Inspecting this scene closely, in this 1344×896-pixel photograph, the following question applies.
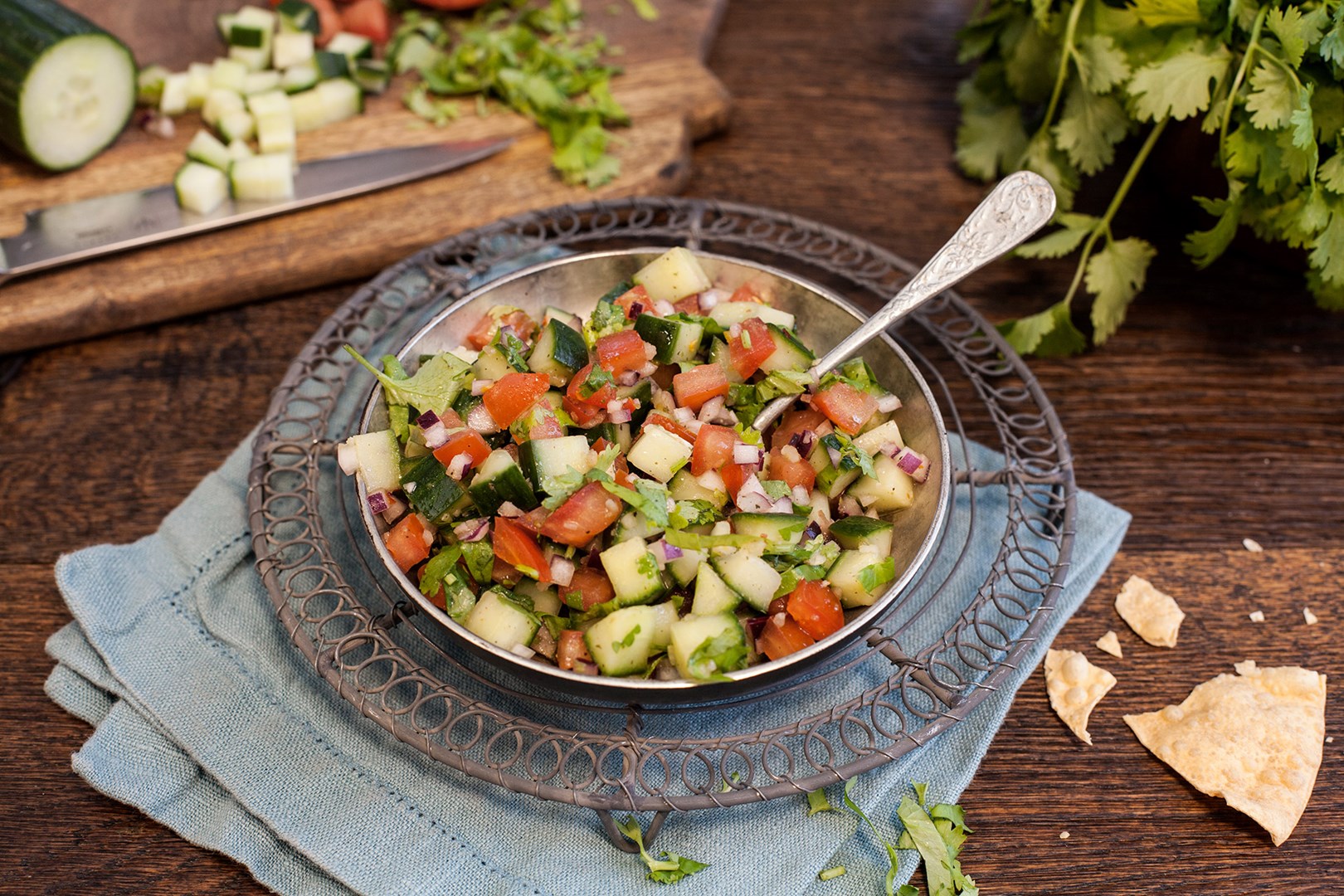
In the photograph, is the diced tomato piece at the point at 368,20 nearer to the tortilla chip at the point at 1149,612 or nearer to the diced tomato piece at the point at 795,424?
the diced tomato piece at the point at 795,424

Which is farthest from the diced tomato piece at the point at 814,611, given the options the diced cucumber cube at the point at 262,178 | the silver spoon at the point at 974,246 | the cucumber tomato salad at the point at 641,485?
the diced cucumber cube at the point at 262,178

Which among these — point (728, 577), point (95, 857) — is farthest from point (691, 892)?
point (95, 857)

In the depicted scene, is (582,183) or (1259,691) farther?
(582,183)

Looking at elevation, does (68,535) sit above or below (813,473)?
below

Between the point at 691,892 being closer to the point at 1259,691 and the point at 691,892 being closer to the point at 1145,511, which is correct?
the point at 1259,691

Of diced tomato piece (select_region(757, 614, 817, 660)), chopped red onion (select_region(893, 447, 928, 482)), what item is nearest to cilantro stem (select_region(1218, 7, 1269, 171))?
chopped red onion (select_region(893, 447, 928, 482))

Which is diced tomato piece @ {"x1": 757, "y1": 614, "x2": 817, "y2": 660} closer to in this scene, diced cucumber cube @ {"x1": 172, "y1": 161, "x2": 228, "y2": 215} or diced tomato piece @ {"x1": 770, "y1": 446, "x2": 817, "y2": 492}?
diced tomato piece @ {"x1": 770, "y1": 446, "x2": 817, "y2": 492}
